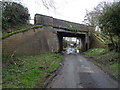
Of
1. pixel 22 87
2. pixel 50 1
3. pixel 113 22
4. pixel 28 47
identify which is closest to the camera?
pixel 22 87

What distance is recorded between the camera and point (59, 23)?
1484 cm

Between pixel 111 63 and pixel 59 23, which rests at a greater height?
pixel 59 23

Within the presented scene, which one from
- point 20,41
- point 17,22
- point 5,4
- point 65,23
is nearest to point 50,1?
point 20,41

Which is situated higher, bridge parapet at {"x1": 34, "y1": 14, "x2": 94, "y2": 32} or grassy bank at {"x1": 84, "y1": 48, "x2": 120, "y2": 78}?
bridge parapet at {"x1": 34, "y1": 14, "x2": 94, "y2": 32}

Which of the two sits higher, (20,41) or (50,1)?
(50,1)

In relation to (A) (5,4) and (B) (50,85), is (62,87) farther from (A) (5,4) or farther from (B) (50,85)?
(A) (5,4)

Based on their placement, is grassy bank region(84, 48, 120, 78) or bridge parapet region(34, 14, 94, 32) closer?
grassy bank region(84, 48, 120, 78)

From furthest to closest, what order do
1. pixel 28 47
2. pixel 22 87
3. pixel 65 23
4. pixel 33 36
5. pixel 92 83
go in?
pixel 65 23
pixel 33 36
pixel 28 47
pixel 92 83
pixel 22 87

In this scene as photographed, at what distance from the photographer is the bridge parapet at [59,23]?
12469 millimetres

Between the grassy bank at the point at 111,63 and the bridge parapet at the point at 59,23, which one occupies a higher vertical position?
the bridge parapet at the point at 59,23

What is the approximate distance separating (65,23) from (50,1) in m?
9.13

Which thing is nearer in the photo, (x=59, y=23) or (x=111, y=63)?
(x=111, y=63)

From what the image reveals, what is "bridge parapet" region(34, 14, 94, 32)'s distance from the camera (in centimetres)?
1247

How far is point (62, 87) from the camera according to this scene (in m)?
4.14
